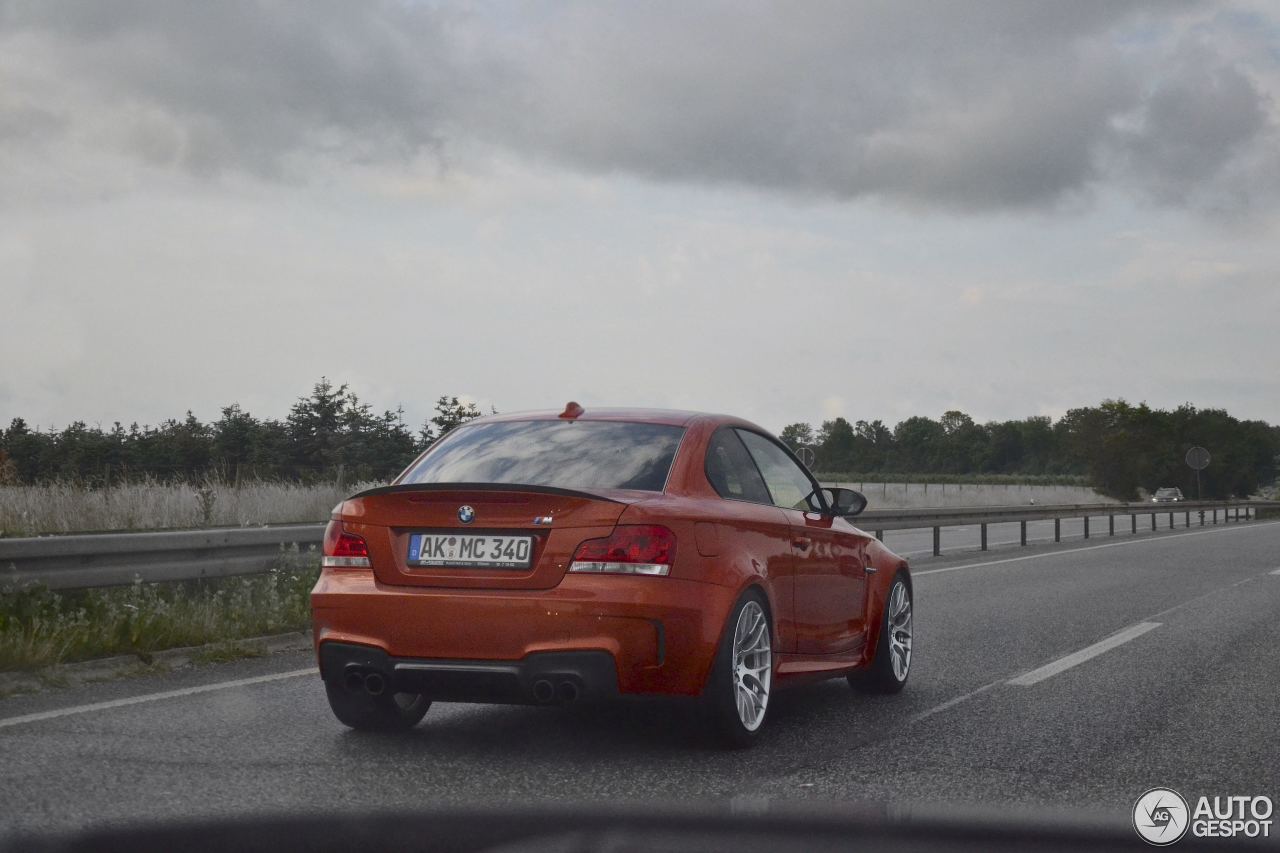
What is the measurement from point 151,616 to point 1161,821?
704 cm

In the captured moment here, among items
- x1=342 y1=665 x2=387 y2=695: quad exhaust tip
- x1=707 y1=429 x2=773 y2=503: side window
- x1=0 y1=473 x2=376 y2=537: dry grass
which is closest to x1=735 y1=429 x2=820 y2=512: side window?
x1=707 y1=429 x2=773 y2=503: side window

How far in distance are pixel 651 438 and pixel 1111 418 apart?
118 meters

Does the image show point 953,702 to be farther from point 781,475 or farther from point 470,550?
point 470,550

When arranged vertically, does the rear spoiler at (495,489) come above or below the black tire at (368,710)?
above

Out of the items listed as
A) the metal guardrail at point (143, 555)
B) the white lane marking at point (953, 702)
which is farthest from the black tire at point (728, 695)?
the metal guardrail at point (143, 555)

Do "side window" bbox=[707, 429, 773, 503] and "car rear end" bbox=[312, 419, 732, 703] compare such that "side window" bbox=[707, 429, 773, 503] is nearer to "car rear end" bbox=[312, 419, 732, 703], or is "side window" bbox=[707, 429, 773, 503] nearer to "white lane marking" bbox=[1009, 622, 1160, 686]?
"car rear end" bbox=[312, 419, 732, 703]

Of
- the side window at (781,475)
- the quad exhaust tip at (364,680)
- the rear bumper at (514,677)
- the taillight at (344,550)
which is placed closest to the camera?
the rear bumper at (514,677)

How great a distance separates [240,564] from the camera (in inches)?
379

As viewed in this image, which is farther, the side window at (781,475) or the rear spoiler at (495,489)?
the side window at (781,475)

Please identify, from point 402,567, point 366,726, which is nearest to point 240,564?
point 366,726

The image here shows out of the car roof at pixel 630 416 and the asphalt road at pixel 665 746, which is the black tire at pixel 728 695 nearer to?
the asphalt road at pixel 665 746

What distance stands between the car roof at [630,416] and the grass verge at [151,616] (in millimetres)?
3067

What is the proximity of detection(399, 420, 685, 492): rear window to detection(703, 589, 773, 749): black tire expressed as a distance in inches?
25.0

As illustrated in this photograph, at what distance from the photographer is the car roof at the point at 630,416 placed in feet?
20.1
